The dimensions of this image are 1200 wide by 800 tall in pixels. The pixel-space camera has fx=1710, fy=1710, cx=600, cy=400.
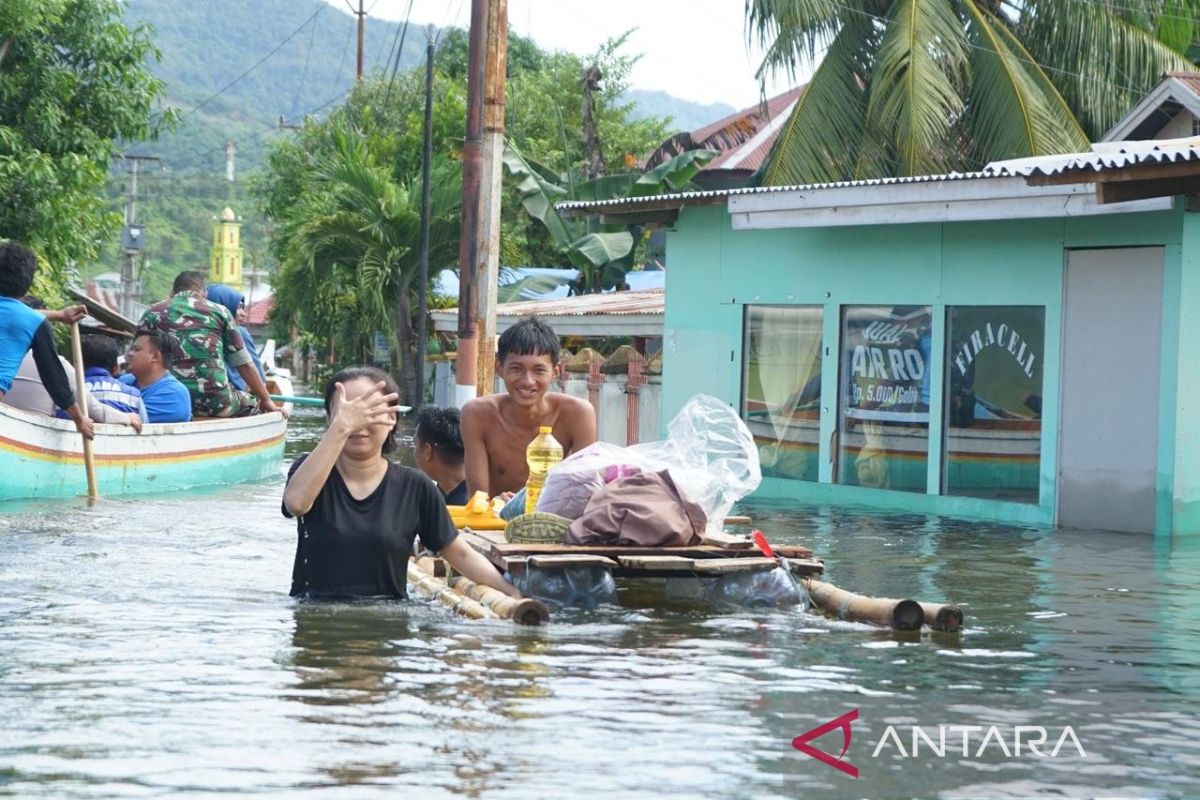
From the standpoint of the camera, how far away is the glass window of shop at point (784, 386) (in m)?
18.2

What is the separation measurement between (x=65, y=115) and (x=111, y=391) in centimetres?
1006

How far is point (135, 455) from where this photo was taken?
16.5m

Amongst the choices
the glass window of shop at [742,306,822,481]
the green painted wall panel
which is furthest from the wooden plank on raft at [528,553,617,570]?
the glass window of shop at [742,306,822,481]

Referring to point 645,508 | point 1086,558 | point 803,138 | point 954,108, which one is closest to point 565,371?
point 803,138

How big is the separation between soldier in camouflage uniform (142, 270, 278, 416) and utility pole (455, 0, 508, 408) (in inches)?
94.7

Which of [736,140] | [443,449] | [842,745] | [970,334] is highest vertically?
[736,140]

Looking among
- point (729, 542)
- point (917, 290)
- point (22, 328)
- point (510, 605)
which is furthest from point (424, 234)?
point (510, 605)

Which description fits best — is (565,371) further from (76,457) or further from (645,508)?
(645,508)

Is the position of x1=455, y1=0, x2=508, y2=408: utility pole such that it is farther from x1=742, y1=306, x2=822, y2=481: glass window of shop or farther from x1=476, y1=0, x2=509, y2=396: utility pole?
x1=742, y1=306, x2=822, y2=481: glass window of shop

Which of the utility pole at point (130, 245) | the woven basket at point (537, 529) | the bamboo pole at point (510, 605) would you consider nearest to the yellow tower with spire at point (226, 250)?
the utility pole at point (130, 245)

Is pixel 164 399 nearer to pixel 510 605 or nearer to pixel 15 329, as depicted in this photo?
pixel 15 329

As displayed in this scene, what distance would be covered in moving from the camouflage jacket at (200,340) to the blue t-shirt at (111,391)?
0.94 meters

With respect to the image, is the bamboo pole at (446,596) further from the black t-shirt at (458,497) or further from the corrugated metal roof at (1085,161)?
the corrugated metal roof at (1085,161)

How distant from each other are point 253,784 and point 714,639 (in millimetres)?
3272
